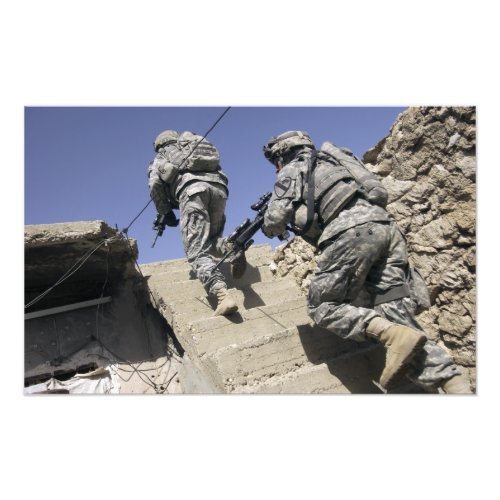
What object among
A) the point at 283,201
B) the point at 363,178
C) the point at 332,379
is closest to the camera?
the point at 332,379

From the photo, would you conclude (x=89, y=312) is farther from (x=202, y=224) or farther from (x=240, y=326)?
(x=240, y=326)

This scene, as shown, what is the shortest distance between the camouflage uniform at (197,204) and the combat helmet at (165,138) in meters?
0.10

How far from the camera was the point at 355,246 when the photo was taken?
117 inches

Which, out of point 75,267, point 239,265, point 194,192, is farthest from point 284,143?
point 75,267

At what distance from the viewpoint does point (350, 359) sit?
3283 mm

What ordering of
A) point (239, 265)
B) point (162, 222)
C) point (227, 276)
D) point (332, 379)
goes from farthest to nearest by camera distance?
point (162, 222) → point (227, 276) → point (239, 265) → point (332, 379)

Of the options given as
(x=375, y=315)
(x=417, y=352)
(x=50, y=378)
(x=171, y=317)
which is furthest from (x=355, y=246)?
(x=50, y=378)

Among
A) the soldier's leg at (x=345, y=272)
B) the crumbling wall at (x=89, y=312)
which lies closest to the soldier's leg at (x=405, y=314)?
the soldier's leg at (x=345, y=272)

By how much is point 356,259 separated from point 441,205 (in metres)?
1.27

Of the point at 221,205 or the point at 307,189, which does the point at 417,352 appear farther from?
the point at 221,205

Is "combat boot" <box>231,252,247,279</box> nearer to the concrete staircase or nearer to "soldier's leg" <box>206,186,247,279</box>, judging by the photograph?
"soldier's leg" <box>206,186,247,279</box>

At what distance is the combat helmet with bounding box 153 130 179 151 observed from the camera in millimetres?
4984

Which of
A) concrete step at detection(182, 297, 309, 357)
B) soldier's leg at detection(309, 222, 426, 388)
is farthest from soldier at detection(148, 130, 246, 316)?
soldier's leg at detection(309, 222, 426, 388)

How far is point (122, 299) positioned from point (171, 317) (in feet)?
4.18
